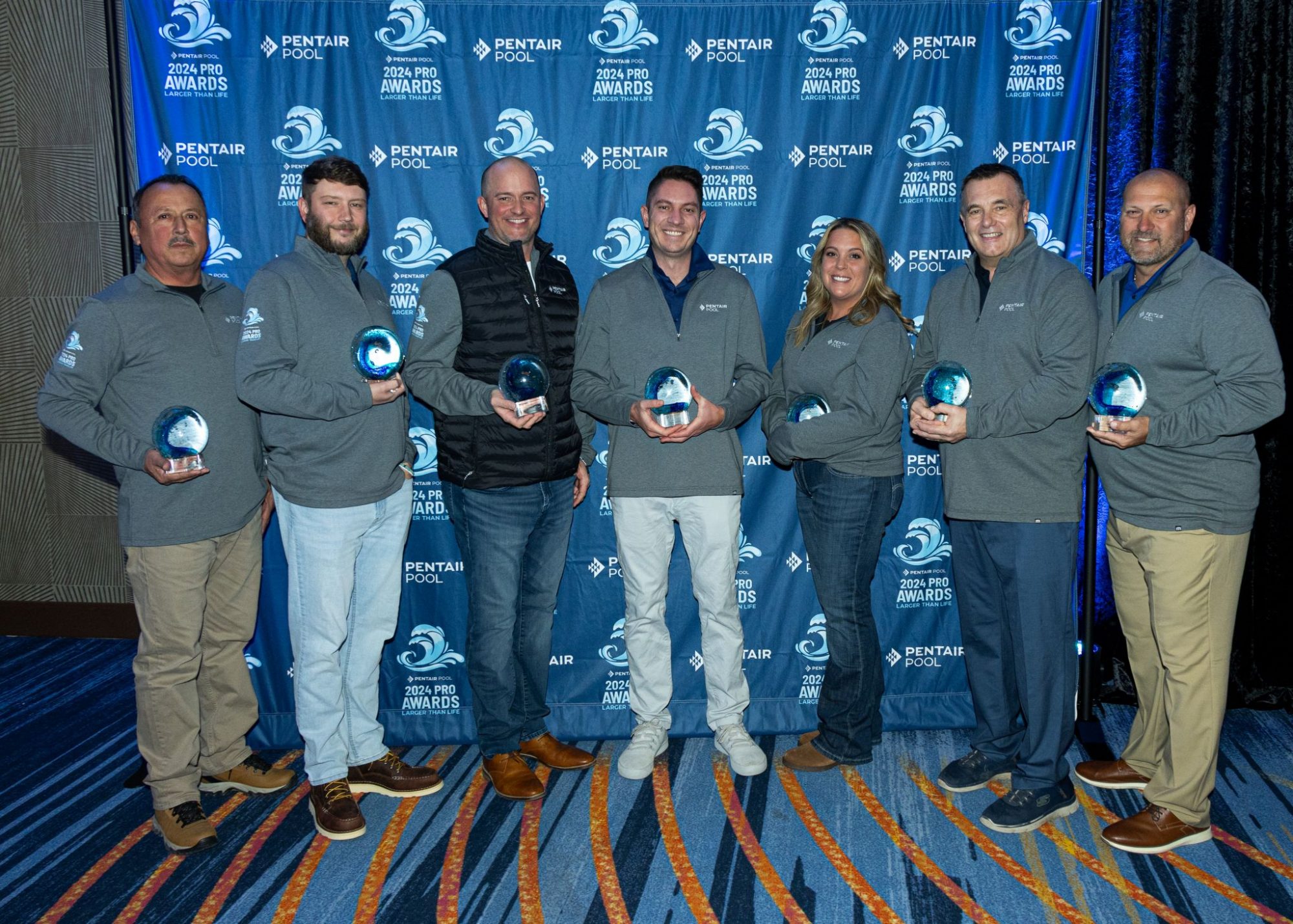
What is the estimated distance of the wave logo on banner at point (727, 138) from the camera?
3779 millimetres

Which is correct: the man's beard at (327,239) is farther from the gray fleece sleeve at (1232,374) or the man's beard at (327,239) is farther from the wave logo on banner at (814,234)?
the gray fleece sleeve at (1232,374)

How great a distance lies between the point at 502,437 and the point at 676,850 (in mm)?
1542

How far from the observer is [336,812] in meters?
3.19

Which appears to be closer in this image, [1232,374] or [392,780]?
[1232,374]

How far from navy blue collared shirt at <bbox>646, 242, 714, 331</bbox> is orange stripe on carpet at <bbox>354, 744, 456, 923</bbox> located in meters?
2.04

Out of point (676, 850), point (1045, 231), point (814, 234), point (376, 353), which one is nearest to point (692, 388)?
point (814, 234)

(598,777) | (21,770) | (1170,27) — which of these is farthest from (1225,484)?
(21,770)

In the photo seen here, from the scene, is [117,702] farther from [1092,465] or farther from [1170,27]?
[1170,27]

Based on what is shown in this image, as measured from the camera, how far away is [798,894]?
281cm

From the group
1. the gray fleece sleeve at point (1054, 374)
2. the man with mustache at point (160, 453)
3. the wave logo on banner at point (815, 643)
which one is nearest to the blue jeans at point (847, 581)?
the wave logo on banner at point (815, 643)

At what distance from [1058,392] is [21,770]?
4.23 meters

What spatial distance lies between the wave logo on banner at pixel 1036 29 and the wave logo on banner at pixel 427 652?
344cm

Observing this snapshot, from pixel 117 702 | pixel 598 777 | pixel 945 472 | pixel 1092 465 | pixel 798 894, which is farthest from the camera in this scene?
pixel 117 702

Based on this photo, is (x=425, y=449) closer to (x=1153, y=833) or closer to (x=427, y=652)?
(x=427, y=652)
